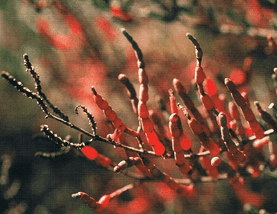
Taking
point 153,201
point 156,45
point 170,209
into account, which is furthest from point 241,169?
point 156,45

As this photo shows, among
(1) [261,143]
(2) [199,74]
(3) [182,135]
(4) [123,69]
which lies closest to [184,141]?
(3) [182,135]

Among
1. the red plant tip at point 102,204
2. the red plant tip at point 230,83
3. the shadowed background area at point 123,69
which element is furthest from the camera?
the shadowed background area at point 123,69

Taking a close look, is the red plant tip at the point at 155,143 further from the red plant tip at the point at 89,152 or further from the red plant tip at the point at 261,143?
the red plant tip at the point at 261,143

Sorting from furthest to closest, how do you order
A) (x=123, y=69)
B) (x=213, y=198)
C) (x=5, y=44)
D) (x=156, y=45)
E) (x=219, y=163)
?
(x=5, y=44) < (x=156, y=45) < (x=123, y=69) < (x=213, y=198) < (x=219, y=163)

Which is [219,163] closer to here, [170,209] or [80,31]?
[170,209]

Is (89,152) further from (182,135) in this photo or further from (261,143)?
(261,143)

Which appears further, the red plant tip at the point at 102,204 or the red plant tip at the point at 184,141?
the red plant tip at the point at 102,204

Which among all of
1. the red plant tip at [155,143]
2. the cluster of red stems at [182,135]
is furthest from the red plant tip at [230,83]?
the red plant tip at [155,143]

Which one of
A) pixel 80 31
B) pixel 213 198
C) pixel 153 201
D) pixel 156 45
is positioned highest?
pixel 80 31
